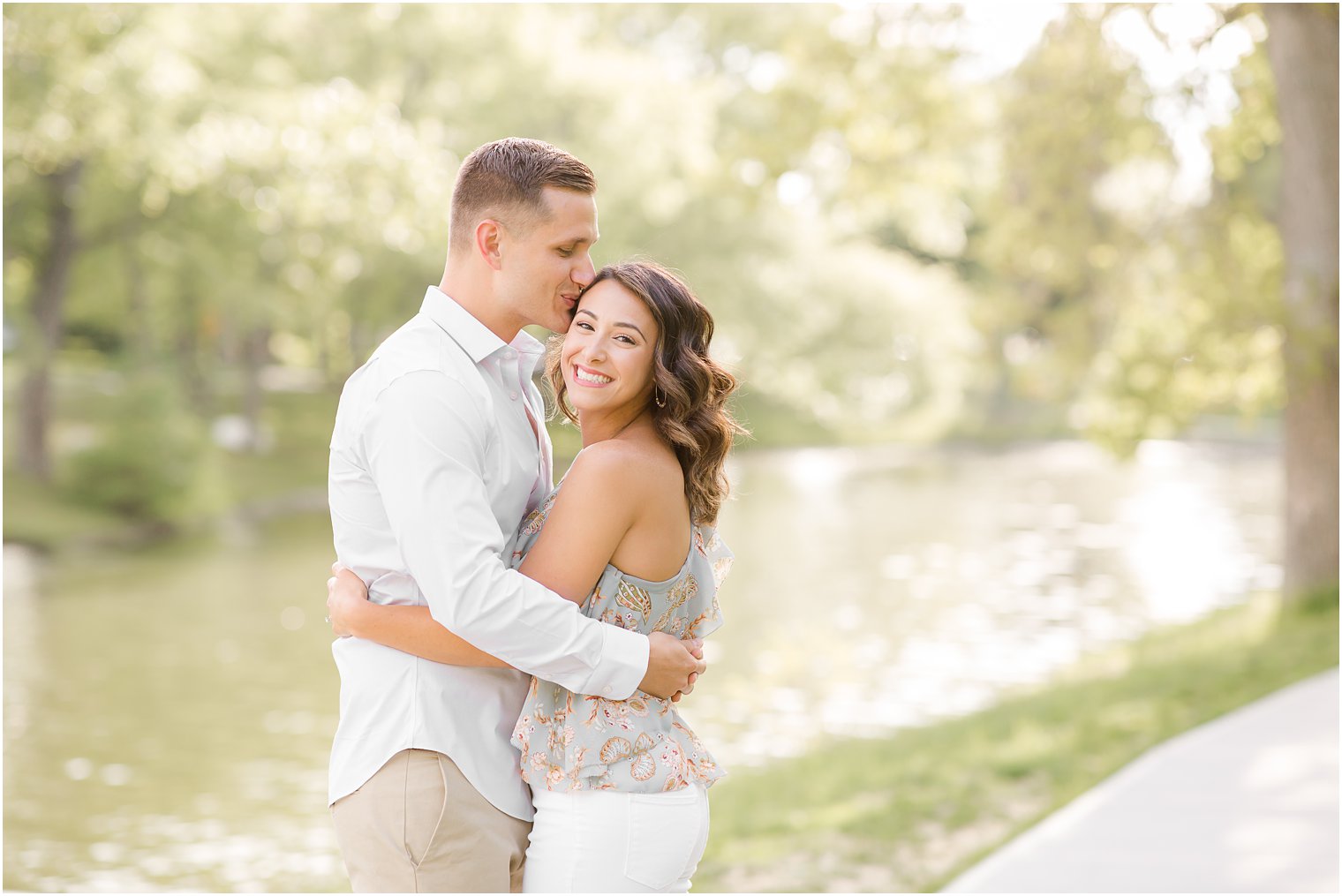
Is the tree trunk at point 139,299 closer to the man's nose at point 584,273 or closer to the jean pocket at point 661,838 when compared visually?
the man's nose at point 584,273

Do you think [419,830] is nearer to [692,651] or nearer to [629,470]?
[692,651]

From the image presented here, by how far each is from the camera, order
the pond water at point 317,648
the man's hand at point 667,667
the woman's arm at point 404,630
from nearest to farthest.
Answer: the woman's arm at point 404,630 → the man's hand at point 667,667 → the pond water at point 317,648

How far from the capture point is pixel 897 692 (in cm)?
1249

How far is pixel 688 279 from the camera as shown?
1287cm

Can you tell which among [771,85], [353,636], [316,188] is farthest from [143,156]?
[353,636]

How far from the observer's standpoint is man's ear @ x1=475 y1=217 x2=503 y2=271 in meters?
2.98

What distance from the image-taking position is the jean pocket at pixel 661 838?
288 centimetres

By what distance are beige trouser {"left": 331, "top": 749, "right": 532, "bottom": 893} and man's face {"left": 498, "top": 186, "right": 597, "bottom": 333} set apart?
0.97 meters

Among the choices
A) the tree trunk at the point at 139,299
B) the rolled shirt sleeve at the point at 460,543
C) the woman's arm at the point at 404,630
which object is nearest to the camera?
the rolled shirt sleeve at the point at 460,543

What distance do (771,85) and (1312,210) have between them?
17.8 feet

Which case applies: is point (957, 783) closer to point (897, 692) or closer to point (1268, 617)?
point (897, 692)

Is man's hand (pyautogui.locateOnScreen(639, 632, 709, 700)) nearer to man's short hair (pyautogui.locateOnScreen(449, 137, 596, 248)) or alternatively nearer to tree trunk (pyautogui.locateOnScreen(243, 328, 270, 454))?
man's short hair (pyautogui.locateOnScreen(449, 137, 596, 248))

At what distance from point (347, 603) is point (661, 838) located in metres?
0.81

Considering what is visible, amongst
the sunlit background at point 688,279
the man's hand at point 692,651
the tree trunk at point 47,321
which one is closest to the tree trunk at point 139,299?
the sunlit background at point 688,279
